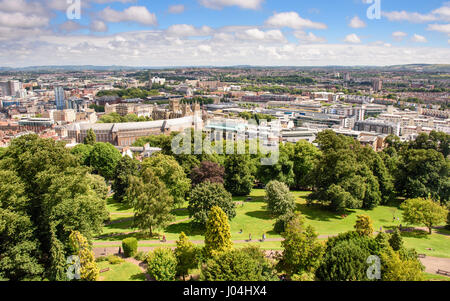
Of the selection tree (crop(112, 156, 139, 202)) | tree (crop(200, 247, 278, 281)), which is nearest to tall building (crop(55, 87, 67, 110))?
tree (crop(112, 156, 139, 202))

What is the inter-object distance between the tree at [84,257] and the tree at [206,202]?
1241 cm

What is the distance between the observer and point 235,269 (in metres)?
20.2

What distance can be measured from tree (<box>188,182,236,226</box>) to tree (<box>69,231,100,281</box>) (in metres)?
12.4

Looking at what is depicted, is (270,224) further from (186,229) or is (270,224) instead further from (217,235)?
(217,235)

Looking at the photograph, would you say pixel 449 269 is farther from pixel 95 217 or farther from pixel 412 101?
pixel 412 101

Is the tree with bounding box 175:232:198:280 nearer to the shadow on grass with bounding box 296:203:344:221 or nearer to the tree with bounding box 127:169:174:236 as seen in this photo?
the tree with bounding box 127:169:174:236

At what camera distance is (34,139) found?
2886 cm

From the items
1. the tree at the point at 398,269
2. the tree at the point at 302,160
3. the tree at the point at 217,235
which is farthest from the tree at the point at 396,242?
the tree at the point at 302,160

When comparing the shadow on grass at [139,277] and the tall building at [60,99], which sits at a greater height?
the tall building at [60,99]

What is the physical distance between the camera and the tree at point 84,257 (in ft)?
74.0

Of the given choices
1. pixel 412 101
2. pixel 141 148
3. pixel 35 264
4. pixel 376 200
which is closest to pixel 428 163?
pixel 376 200

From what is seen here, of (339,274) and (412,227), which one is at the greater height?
(339,274)

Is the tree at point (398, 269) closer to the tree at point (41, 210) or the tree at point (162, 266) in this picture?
the tree at point (162, 266)
